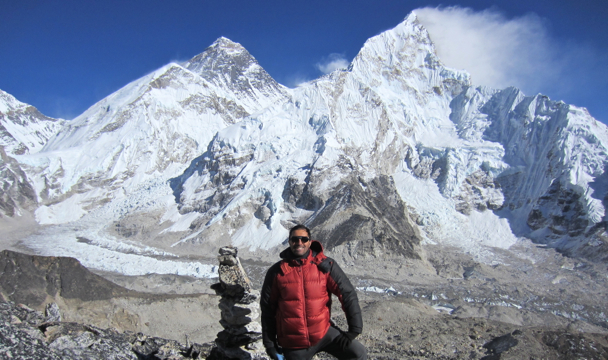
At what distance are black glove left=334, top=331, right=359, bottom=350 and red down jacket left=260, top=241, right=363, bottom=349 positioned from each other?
157 mm

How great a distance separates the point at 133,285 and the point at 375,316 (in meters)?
28.1

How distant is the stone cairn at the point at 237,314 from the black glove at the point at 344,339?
296cm

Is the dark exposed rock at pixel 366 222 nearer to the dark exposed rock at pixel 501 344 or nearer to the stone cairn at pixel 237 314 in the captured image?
the dark exposed rock at pixel 501 344

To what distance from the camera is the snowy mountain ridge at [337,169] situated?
64.9 m

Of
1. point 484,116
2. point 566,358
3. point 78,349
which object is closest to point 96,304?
point 78,349

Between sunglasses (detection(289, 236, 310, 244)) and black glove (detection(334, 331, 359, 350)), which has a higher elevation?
sunglasses (detection(289, 236, 310, 244))

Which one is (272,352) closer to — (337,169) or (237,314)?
(237,314)

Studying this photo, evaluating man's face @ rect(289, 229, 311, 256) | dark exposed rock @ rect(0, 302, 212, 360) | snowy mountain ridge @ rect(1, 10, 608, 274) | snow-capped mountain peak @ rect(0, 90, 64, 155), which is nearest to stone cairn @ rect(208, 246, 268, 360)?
dark exposed rock @ rect(0, 302, 212, 360)

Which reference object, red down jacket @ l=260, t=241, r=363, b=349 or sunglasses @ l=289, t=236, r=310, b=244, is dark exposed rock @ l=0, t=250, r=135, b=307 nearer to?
red down jacket @ l=260, t=241, r=363, b=349

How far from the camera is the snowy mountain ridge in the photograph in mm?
64938

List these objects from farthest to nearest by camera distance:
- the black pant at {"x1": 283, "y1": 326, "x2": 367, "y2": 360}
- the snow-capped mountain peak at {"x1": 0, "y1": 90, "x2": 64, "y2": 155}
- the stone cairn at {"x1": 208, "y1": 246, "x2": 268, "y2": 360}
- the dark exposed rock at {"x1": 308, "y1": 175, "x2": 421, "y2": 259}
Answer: the snow-capped mountain peak at {"x1": 0, "y1": 90, "x2": 64, "y2": 155} → the dark exposed rock at {"x1": 308, "y1": 175, "x2": 421, "y2": 259} → the stone cairn at {"x1": 208, "y1": 246, "x2": 268, "y2": 360} → the black pant at {"x1": 283, "y1": 326, "x2": 367, "y2": 360}

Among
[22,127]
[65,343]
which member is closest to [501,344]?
[65,343]

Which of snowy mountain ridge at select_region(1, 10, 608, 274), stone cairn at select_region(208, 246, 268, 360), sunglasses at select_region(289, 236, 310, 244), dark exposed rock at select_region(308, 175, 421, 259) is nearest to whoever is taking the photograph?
sunglasses at select_region(289, 236, 310, 244)

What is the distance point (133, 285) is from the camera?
129ft
